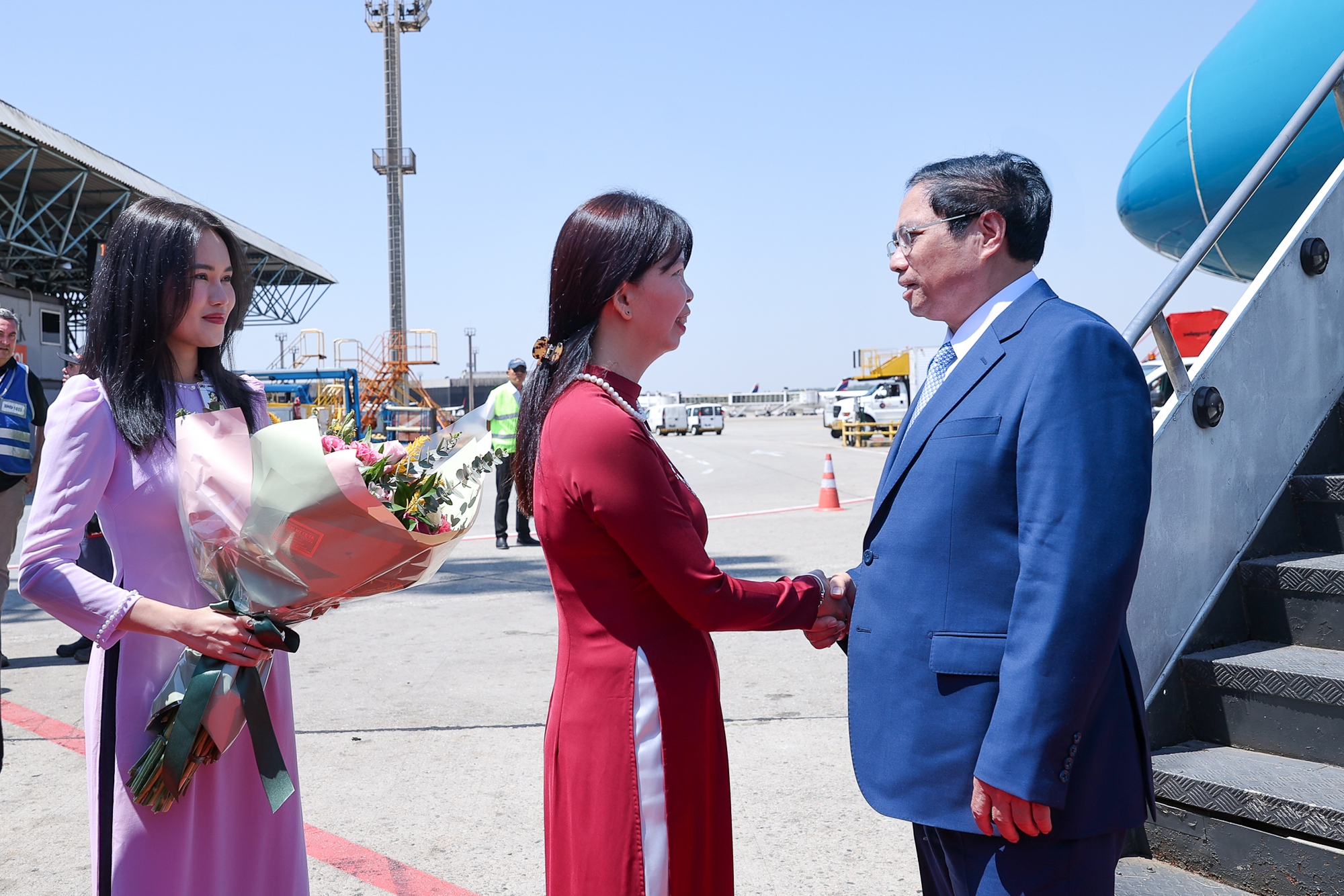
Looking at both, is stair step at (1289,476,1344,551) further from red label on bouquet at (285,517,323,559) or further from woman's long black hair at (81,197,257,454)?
woman's long black hair at (81,197,257,454)

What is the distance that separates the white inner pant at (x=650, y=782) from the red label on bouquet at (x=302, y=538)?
658mm

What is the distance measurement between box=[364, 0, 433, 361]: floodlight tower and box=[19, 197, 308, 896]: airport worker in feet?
122

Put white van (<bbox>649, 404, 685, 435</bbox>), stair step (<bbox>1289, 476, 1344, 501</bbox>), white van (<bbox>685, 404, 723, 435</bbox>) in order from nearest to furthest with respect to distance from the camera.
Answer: stair step (<bbox>1289, 476, 1344, 501</bbox>) → white van (<bbox>649, 404, 685, 435</bbox>) → white van (<bbox>685, 404, 723, 435</bbox>)

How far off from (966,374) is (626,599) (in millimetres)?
799

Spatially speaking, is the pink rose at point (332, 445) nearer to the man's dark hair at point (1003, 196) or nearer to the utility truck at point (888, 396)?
the man's dark hair at point (1003, 196)

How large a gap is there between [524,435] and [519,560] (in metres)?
7.91

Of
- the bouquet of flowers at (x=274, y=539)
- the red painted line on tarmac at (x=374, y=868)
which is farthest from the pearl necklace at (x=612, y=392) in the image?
the red painted line on tarmac at (x=374, y=868)

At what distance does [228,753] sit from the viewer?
2.09 metres

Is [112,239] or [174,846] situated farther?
[112,239]

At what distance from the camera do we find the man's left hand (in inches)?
67.0

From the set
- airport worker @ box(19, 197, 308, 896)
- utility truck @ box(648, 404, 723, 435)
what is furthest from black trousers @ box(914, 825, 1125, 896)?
utility truck @ box(648, 404, 723, 435)

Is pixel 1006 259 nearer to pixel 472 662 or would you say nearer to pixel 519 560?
pixel 472 662

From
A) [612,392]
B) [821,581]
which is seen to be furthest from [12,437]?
[821,581]

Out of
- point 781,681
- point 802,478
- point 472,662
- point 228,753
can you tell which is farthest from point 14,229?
point 228,753
